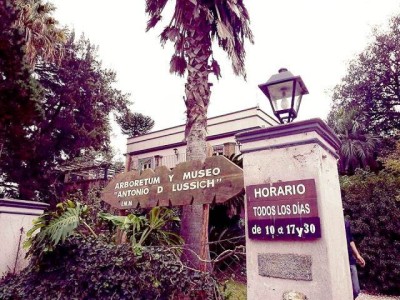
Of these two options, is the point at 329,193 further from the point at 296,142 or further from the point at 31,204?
the point at 31,204

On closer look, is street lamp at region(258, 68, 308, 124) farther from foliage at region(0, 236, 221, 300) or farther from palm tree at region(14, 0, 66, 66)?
palm tree at region(14, 0, 66, 66)

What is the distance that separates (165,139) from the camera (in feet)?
63.4

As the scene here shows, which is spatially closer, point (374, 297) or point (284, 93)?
point (284, 93)

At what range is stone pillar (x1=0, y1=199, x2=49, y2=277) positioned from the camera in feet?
21.8

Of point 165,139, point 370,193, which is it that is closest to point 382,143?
point 370,193

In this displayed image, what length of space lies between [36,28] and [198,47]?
23.0 ft

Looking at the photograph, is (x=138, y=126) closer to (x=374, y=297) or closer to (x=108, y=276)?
(x=374, y=297)

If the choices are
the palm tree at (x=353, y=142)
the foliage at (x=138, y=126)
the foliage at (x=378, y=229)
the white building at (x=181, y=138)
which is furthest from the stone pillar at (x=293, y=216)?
the foliage at (x=138, y=126)

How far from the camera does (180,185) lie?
440 cm

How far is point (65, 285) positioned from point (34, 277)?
0.95 m

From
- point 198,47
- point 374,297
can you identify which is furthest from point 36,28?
point 374,297

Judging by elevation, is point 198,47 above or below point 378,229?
above

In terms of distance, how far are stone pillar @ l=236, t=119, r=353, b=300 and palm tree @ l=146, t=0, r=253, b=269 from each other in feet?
7.31

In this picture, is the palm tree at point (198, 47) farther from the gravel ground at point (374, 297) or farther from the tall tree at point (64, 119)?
the tall tree at point (64, 119)
